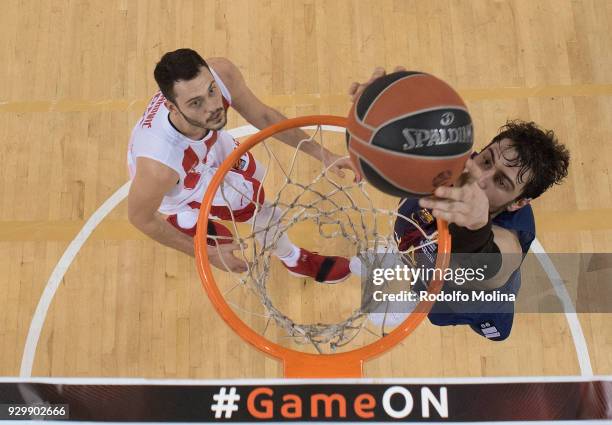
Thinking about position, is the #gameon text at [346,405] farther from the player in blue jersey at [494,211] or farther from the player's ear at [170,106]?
the player's ear at [170,106]

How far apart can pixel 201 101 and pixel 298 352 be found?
49.4 inches

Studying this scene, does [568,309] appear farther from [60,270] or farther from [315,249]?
[60,270]

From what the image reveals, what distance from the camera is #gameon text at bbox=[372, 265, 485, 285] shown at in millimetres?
3008

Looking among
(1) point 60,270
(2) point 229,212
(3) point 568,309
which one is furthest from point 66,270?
(3) point 568,309

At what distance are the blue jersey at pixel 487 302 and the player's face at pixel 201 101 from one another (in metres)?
1.10

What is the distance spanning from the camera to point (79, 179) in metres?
4.11

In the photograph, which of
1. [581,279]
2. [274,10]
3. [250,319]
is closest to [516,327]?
[581,279]

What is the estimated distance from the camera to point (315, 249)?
390cm

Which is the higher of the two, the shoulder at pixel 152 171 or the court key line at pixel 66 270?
the shoulder at pixel 152 171

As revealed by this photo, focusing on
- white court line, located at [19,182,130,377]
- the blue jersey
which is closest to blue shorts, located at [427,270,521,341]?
the blue jersey

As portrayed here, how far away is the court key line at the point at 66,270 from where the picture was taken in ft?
12.1

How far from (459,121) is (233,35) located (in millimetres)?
2788

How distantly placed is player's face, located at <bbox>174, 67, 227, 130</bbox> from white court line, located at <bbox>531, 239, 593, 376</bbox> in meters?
A: 2.28

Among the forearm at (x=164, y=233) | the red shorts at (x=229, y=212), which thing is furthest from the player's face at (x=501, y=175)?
the forearm at (x=164, y=233)
